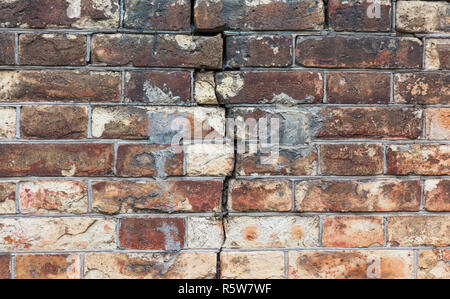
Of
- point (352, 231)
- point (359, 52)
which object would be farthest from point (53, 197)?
point (359, 52)

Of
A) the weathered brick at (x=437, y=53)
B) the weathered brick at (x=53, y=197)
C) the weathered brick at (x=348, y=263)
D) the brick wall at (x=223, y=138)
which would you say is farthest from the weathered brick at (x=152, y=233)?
the weathered brick at (x=437, y=53)

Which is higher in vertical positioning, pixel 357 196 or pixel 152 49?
pixel 152 49

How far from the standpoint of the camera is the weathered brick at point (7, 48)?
111 cm

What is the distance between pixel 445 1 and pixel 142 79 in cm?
98

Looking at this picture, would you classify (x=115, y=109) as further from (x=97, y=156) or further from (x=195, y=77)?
(x=195, y=77)

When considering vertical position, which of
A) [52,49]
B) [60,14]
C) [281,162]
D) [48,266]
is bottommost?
[48,266]

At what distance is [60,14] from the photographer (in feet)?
3.66

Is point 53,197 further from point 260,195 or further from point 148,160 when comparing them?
point 260,195

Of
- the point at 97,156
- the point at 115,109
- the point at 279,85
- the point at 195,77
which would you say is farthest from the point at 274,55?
the point at 97,156

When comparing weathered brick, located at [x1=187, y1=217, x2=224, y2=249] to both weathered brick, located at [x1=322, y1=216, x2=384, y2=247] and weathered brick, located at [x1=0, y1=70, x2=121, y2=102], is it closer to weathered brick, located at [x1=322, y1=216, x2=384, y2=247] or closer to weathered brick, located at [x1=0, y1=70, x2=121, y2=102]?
weathered brick, located at [x1=322, y1=216, x2=384, y2=247]

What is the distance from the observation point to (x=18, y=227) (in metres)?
1.12

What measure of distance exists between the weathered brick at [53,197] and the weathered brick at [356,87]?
0.82 m

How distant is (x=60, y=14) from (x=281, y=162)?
0.81 metres

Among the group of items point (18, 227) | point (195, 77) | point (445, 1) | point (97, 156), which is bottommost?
point (18, 227)
